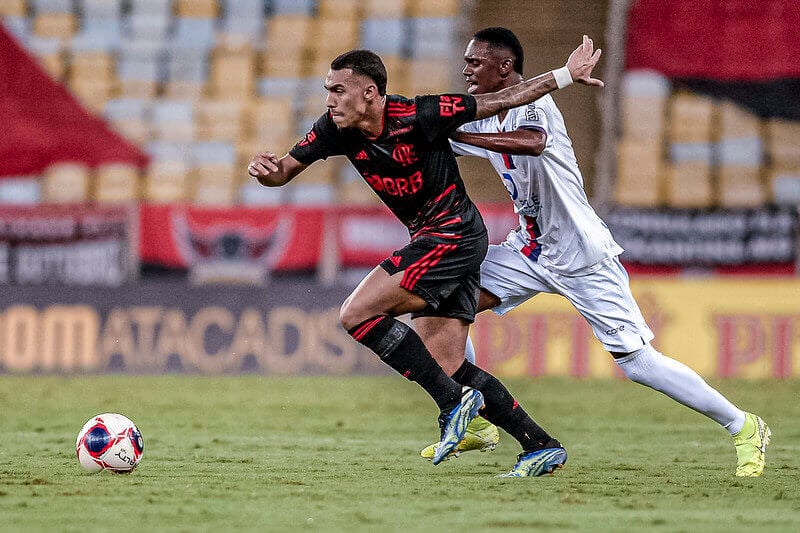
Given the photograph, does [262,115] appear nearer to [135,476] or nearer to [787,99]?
[787,99]

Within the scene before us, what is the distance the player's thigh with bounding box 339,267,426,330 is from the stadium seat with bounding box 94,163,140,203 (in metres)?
10.2

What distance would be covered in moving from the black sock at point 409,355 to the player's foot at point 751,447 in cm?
156

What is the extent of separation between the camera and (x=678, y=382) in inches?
279

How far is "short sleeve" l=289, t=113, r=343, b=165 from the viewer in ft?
22.9

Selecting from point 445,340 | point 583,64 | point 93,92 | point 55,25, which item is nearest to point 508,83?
point 583,64

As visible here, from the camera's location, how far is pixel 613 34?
16109mm

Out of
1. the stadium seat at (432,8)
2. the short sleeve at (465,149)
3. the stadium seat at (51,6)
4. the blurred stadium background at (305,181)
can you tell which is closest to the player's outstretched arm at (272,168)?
the short sleeve at (465,149)

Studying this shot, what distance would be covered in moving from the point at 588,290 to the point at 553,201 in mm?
509

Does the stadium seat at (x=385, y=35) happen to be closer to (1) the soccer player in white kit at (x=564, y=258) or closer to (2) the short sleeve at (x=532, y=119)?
(1) the soccer player in white kit at (x=564, y=258)

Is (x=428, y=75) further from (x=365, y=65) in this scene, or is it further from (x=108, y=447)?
(x=108, y=447)

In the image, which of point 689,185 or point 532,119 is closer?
point 532,119

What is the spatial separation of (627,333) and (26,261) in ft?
29.7

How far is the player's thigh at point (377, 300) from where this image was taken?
6.66 m

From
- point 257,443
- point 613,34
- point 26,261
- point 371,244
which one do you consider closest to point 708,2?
point 613,34
